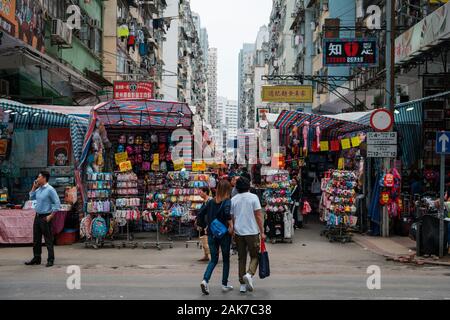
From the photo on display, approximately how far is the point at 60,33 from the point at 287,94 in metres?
13.1

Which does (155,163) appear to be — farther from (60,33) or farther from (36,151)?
(60,33)

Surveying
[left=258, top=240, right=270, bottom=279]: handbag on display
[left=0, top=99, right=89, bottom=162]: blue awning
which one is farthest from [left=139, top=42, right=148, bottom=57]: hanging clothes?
[left=258, top=240, right=270, bottom=279]: handbag on display

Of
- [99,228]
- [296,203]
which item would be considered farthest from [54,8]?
[296,203]

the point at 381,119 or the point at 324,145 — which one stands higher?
the point at 381,119

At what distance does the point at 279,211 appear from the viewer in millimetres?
15492

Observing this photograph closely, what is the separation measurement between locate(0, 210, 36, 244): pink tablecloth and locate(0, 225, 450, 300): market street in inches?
18.5

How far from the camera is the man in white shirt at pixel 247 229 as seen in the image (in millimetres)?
8844

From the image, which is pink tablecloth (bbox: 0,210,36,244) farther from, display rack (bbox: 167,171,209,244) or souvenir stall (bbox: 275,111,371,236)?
souvenir stall (bbox: 275,111,371,236)

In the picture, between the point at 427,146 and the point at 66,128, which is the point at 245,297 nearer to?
the point at 66,128

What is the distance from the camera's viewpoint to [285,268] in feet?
37.7

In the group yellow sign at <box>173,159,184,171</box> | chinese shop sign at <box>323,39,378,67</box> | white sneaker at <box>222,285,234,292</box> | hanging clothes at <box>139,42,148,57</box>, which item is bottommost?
white sneaker at <box>222,285,234,292</box>

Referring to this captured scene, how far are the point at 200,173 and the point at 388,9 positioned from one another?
24.1ft

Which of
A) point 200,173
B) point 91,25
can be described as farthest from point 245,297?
point 91,25

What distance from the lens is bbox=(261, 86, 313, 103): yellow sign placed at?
29.9 meters
